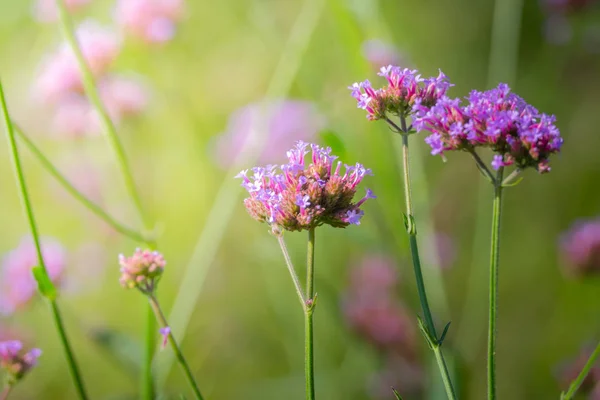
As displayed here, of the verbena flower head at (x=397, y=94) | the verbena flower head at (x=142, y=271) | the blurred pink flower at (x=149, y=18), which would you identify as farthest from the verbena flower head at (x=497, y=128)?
the blurred pink flower at (x=149, y=18)

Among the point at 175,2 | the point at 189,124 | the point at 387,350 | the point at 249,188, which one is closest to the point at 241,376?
the point at 387,350

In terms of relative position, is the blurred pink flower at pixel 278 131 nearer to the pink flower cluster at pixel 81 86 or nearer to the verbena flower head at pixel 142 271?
the pink flower cluster at pixel 81 86

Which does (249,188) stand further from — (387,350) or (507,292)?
(507,292)

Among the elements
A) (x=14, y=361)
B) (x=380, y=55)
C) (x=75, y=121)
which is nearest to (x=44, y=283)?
(x=14, y=361)

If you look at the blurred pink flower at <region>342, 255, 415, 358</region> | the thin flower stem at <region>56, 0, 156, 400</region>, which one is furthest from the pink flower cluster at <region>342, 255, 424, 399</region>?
the thin flower stem at <region>56, 0, 156, 400</region>

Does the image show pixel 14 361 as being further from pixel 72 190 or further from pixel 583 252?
pixel 583 252

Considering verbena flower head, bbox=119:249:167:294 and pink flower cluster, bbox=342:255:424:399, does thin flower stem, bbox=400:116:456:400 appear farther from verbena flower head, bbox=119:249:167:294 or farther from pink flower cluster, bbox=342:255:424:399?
pink flower cluster, bbox=342:255:424:399
